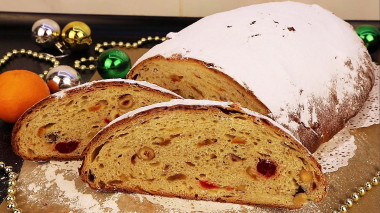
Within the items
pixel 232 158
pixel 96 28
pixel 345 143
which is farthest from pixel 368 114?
pixel 96 28

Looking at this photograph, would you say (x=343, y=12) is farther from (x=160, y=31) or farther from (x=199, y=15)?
(x=160, y=31)

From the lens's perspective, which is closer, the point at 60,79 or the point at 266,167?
the point at 266,167

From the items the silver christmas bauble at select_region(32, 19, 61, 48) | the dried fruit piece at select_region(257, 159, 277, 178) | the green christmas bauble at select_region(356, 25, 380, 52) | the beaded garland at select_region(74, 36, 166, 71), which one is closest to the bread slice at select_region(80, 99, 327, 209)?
the dried fruit piece at select_region(257, 159, 277, 178)

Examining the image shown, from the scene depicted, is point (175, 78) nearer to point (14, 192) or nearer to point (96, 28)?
point (14, 192)

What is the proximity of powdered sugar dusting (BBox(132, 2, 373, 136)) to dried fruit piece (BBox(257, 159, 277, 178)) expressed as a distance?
0.17 m

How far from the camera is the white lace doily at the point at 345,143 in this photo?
201cm

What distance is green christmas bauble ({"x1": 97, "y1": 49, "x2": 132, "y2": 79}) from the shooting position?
2.39m

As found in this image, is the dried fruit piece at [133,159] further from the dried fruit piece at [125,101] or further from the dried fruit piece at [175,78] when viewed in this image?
the dried fruit piece at [175,78]

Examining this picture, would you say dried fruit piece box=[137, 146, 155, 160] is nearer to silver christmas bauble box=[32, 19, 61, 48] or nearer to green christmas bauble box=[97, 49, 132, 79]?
green christmas bauble box=[97, 49, 132, 79]

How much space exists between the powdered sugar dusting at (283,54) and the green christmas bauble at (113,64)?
304 mm

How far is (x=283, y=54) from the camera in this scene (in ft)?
6.54

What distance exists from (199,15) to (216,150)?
5.31ft

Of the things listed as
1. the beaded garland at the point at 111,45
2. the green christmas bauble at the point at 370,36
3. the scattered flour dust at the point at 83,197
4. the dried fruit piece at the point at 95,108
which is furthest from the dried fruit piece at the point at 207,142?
the green christmas bauble at the point at 370,36

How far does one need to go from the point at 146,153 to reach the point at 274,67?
0.61 metres
